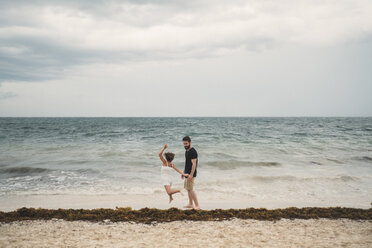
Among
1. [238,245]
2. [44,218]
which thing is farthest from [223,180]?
[44,218]

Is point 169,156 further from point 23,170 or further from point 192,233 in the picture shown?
point 23,170

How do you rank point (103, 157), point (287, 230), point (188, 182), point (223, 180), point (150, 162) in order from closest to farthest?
1. point (287, 230)
2. point (188, 182)
3. point (223, 180)
4. point (150, 162)
5. point (103, 157)

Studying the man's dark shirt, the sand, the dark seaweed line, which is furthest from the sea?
the sand

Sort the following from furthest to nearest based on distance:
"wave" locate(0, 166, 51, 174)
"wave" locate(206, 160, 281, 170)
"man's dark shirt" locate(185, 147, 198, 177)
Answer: "wave" locate(206, 160, 281, 170) → "wave" locate(0, 166, 51, 174) → "man's dark shirt" locate(185, 147, 198, 177)

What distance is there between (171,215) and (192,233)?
979mm

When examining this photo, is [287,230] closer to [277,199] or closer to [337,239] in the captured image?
[337,239]

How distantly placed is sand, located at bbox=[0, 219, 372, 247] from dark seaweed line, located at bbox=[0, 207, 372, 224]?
202mm

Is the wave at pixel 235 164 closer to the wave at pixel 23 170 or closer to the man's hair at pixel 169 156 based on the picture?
the man's hair at pixel 169 156

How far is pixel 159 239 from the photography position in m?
4.68

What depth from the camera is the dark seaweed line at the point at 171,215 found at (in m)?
5.71

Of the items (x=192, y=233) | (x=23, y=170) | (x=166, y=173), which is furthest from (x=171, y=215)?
(x=23, y=170)

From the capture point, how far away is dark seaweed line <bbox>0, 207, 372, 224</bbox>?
571 cm

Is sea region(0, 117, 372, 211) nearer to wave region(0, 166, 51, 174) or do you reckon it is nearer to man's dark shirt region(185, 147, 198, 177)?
wave region(0, 166, 51, 174)

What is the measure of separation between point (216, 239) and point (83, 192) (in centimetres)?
578
